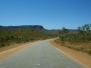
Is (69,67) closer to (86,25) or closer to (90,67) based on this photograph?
(90,67)

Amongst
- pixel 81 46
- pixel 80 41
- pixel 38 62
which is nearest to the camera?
pixel 38 62

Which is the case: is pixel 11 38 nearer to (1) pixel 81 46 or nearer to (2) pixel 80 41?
(2) pixel 80 41

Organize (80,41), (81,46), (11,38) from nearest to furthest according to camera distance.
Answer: (81,46) < (80,41) < (11,38)

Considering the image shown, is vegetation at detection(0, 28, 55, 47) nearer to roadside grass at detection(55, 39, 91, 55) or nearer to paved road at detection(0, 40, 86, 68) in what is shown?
roadside grass at detection(55, 39, 91, 55)

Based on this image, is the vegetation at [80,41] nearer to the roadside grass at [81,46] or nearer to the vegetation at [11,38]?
the roadside grass at [81,46]

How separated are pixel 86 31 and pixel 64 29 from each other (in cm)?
3055

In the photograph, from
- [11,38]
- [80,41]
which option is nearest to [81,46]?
[80,41]

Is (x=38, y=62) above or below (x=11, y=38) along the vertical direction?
above

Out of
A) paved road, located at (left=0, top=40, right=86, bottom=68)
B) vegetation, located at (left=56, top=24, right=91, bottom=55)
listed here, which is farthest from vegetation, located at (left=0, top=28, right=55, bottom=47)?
paved road, located at (left=0, top=40, right=86, bottom=68)

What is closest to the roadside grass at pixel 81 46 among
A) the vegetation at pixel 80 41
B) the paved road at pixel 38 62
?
the vegetation at pixel 80 41

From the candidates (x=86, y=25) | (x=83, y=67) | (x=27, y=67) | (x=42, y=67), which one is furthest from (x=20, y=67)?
(x=86, y=25)

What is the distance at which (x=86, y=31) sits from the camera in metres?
89.8

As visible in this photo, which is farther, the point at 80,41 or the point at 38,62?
the point at 80,41

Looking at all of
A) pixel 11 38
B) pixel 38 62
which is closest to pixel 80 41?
pixel 11 38
